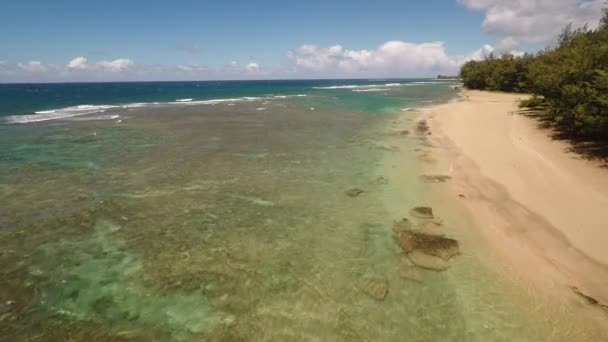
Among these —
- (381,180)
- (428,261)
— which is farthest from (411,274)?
(381,180)

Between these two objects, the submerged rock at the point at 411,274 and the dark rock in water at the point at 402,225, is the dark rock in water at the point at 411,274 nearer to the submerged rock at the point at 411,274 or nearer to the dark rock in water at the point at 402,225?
the submerged rock at the point at 411,274

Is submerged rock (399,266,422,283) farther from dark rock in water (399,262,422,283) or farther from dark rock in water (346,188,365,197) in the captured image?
dark rock in water (346,188,365,197)

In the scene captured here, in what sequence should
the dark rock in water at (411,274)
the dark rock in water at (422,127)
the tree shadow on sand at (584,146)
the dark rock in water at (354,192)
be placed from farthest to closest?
the dark rock in water at (422,127) < the tree shadow on sand at (584,146) < the dark rock in water at (354,192) < the dark rock in water at (411,274)

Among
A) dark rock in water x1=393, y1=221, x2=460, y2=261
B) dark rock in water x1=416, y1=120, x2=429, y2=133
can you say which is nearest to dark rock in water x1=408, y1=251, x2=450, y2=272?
dark rock in water x1=393, y1=221, x2=460, y2=261

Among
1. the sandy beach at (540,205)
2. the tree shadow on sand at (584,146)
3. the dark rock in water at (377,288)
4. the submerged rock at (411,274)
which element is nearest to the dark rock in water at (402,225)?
the submerged rock at (411,274)

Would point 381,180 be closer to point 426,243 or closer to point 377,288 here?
point 426,243

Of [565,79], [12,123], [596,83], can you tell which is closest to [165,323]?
[596,83]
